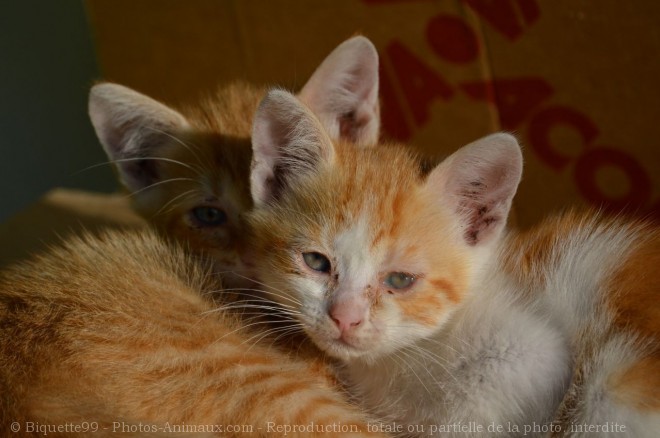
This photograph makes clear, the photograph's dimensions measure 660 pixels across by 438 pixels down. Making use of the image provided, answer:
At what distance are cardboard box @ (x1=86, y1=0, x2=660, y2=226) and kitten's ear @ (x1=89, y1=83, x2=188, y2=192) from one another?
0.42m

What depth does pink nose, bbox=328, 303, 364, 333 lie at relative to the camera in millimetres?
1141

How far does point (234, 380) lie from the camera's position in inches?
43.7

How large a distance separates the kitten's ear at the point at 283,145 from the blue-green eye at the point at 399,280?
26 cm

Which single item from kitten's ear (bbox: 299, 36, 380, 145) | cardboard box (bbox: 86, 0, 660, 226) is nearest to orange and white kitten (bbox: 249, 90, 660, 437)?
kitten's ear (bbox: 299, 36, 380, 145)

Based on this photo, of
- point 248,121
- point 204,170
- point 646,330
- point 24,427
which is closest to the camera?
point 24,427

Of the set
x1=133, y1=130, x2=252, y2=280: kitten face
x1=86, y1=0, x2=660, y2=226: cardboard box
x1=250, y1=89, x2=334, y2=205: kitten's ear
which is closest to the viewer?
x1=250, y1=89, x2=334, y2=205: kitten's ear

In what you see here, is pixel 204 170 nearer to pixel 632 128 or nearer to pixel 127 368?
pixel 127 368

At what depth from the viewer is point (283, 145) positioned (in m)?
1.33

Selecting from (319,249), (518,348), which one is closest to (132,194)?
(319,249)

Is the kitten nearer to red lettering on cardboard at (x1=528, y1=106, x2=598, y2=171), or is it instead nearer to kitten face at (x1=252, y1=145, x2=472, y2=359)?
A: kitten face at (x1=252, y1=145, x2=472, y2=359)

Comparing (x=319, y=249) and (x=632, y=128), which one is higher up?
(x=319, y=249)

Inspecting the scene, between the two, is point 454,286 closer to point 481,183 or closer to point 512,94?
point 481,183

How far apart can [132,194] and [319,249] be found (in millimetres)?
649

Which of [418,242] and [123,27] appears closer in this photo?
[418,242]
